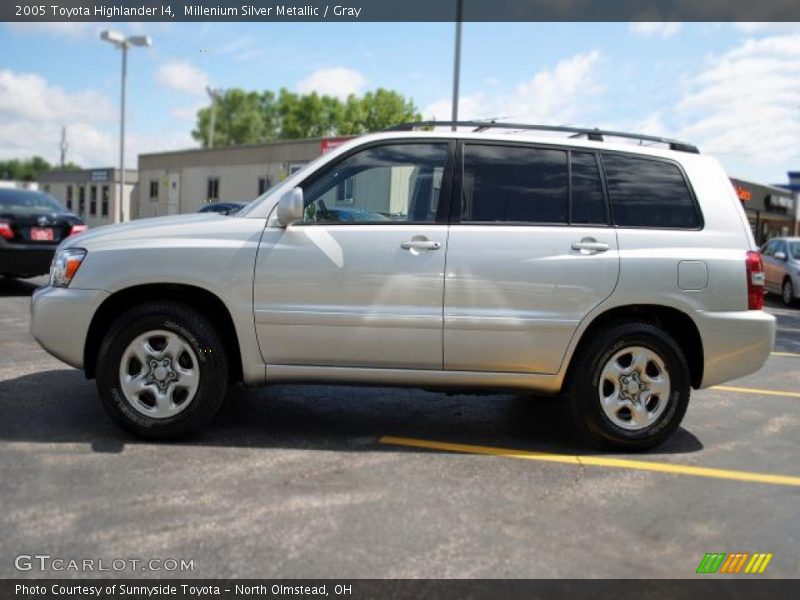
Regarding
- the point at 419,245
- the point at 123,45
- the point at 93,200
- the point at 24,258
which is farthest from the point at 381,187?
the point at 93,200

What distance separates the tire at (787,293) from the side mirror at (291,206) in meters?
14.0

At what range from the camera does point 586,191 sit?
430cm

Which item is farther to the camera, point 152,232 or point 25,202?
point 25,202

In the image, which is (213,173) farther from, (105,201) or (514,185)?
(514,185)

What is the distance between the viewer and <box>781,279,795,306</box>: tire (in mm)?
14930

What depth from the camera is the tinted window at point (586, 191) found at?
427 cm

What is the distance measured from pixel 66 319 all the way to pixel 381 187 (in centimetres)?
200

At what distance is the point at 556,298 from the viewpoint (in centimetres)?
411

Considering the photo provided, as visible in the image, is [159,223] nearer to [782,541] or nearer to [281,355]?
[281,355]

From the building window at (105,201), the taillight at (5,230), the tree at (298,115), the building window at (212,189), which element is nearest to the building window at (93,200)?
the building window at (105,201)

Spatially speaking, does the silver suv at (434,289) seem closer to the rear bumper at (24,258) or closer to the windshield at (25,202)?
the rear bumper at (24,258)
